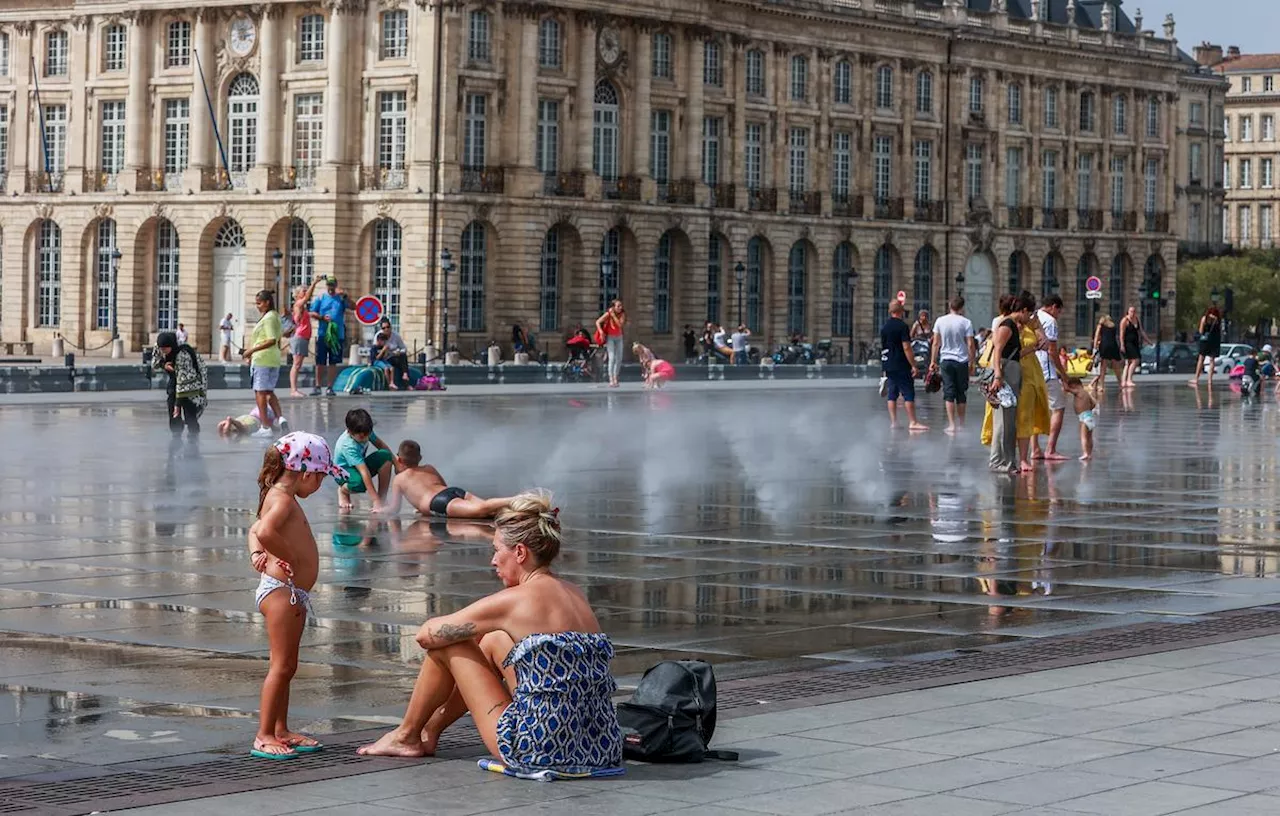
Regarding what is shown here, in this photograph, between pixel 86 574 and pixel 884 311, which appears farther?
pixel 884 311

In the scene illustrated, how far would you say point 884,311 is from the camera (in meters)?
96.0

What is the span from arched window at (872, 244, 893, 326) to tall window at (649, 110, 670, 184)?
14.4 meters

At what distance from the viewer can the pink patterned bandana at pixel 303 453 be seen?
10.8m

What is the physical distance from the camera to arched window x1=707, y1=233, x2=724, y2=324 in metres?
86.0

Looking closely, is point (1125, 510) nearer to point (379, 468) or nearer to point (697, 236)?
point (379, 468)

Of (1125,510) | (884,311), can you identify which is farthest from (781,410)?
(884,311)

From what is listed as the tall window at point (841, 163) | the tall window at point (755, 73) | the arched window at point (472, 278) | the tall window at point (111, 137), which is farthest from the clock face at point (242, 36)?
the tall window at point (841, 163)

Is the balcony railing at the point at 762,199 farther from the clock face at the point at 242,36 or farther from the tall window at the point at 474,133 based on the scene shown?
the clock face at the point at 242,36

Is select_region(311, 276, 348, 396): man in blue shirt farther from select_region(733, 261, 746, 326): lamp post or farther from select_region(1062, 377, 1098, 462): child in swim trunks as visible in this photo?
select_region(733, 261, 746, 326): lamp post

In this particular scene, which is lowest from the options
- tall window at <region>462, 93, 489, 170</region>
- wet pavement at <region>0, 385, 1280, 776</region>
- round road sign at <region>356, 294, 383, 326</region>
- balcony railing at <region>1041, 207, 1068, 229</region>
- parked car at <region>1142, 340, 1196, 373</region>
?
wet pavement at <region>0, 385, 1280, 776</region>

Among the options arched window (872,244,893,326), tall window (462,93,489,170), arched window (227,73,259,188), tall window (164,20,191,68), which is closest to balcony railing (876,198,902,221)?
arched window (872,244,893,326)

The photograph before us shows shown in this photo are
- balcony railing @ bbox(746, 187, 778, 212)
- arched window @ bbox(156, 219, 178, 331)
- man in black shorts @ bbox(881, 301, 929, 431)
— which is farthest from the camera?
balcony railing @ bbox(746, 187, 778, 212)

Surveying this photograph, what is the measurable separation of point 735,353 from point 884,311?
1854cm

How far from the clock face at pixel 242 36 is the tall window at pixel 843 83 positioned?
23.4 metres
